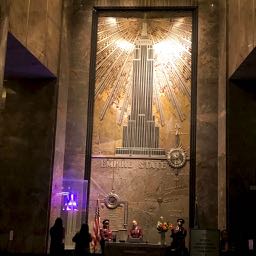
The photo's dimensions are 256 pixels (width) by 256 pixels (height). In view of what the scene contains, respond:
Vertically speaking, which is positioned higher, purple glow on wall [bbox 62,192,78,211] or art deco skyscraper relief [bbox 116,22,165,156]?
art deco skyscraper relief [bbox 116,22,165,156]

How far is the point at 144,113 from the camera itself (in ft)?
53.3

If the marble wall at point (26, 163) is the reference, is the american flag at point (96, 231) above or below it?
below

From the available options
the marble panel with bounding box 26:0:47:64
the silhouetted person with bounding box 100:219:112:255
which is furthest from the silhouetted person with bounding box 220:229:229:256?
the marble panel with bounding box 26:0:47:64

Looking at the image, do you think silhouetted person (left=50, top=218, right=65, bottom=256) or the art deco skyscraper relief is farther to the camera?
the art deco skyscraper relief

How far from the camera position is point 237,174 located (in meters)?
13.9

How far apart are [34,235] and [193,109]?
6140mm

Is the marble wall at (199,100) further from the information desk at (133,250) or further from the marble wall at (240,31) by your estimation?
the information desk at (133,250)

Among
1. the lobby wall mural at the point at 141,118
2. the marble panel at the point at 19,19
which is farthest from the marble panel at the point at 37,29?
the lobby wall mural at the point at 141,118

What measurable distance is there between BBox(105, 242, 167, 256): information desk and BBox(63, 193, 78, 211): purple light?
2325mm

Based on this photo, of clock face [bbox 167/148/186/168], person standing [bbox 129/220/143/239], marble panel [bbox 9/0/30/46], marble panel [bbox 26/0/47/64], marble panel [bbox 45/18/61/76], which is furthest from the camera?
clock face [bbox 167/148/186/168]

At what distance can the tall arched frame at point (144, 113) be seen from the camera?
1562 cm

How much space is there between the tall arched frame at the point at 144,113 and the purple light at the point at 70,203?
1.90 ft

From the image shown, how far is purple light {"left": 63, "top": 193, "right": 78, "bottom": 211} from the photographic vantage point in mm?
15141

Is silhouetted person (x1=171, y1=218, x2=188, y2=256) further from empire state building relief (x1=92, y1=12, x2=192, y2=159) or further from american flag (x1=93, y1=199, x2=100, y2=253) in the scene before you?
empire state building relief (x1=92, y1=12, x2=192, y2=159)
